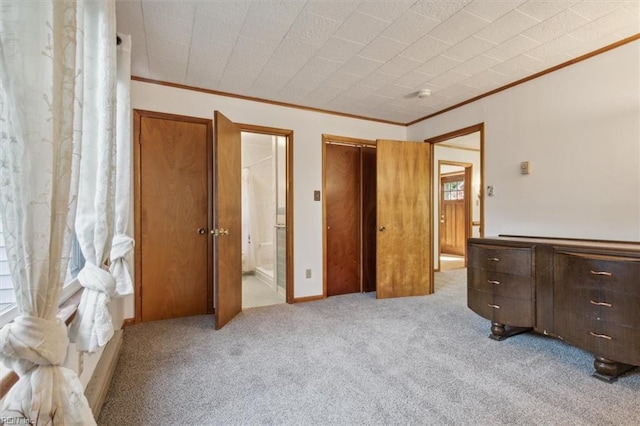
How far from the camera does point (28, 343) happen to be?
75 centimetres

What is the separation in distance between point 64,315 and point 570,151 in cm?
363

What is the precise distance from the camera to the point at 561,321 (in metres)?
2.09

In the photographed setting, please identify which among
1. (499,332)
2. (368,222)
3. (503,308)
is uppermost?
(368,222)

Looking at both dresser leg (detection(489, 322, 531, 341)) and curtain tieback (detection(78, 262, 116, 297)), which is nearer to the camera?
curtain tieback (detection(78, 262, 116, 297))

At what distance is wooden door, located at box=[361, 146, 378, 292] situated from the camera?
410cm

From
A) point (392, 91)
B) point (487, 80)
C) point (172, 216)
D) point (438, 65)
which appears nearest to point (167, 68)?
point (172, 216)

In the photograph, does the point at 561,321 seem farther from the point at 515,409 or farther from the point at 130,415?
the point at 130,415

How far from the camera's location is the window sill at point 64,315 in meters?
0.82

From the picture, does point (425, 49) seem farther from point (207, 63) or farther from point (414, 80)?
point (207, 63)

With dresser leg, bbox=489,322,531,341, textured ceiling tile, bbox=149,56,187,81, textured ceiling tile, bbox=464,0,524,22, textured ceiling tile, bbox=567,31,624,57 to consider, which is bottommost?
dresser leg, bbox=489,322,531,341

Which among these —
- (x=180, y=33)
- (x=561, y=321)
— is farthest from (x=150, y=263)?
(x=561, y=321)

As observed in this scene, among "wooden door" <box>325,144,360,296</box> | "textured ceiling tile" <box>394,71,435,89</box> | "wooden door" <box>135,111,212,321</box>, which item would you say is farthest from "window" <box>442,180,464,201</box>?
"wooden door" <box>135,111,212,321</box>

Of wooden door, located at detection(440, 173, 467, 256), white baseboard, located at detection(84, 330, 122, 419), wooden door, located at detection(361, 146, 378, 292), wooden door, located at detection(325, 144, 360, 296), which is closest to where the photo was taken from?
white baseboard, located at detection(84, 330, 122, 419)

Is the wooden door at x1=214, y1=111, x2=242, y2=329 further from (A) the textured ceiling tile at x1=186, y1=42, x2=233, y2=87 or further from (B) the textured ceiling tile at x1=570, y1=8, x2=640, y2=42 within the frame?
(B) the textured ceiling tile at x1=570, y1=8, x2=640, y2=42
